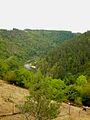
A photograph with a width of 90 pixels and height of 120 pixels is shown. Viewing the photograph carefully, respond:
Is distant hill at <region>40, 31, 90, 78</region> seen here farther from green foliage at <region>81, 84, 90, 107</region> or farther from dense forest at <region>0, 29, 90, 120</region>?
green foliage at <region>81, 84, 90, 107</region>

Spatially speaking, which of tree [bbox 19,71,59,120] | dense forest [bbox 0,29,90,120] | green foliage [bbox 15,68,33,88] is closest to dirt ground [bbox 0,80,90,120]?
dense forest [bbox 0,29,90,120]

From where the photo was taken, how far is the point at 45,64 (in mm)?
167000

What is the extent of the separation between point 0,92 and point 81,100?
2411 centimetres

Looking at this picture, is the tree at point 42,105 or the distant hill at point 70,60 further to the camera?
the distant hill at point 70,60

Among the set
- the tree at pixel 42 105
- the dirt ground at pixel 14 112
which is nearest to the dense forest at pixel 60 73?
the tree at pixel 42 105

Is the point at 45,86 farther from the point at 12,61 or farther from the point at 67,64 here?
the point at 67,64

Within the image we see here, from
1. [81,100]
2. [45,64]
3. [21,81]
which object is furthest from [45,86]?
[45,64]

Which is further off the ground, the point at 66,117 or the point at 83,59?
the point at 83,59

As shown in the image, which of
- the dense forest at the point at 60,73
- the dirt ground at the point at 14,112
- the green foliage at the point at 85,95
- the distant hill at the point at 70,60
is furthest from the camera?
the distant hill at the point at 70,60

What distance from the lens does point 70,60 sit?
15362 centimetres

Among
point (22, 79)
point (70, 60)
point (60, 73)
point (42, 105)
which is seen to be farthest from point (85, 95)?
point (70, 60)

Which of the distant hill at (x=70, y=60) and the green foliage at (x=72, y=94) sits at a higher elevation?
the distant hill at (x=70, y=60)

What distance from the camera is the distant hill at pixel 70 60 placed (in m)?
140

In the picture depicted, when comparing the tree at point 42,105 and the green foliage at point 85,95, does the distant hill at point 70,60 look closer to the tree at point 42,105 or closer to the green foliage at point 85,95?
the green foliage at point 85,95
